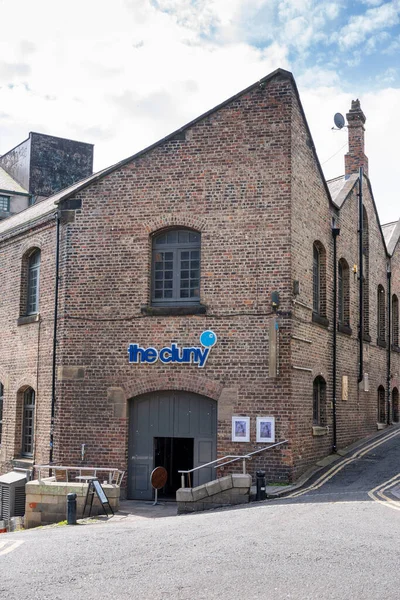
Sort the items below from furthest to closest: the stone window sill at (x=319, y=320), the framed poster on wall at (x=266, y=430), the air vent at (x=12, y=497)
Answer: the stone window sill at (x=319, y=320) < the air vent at (x=12, y=497) < the framed poster on wall at (x=266, y=430)

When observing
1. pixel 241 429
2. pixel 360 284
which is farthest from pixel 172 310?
pixel 360 284

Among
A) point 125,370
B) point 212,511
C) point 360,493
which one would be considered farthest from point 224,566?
point 125,370

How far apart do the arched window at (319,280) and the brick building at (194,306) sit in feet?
0.75

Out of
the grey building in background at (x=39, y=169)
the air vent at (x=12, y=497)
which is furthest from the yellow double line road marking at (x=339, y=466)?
the grey building in background at (x=39, y=169)

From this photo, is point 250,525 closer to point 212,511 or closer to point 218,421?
point 212,511

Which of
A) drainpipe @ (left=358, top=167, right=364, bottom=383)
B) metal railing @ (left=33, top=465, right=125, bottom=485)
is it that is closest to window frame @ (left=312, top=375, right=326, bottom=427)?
drainpipe @ (left=358, top=167, right=364, bottom=383)

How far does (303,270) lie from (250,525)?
7745mm

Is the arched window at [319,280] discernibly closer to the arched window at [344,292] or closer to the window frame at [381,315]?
the arched window at [344,292]

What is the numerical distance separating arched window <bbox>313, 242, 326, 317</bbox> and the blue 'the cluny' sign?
3872 mm

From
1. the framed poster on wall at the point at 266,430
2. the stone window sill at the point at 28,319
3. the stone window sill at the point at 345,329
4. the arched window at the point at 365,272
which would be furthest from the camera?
the arched window at the point at 365,272

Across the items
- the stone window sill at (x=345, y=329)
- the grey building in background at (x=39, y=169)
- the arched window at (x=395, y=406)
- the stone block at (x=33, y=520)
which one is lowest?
the stone block at (x=33, y=520)

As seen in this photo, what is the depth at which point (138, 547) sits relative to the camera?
10547mm

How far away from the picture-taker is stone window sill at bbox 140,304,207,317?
1745 centimetres

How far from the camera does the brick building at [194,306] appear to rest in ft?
55.9
